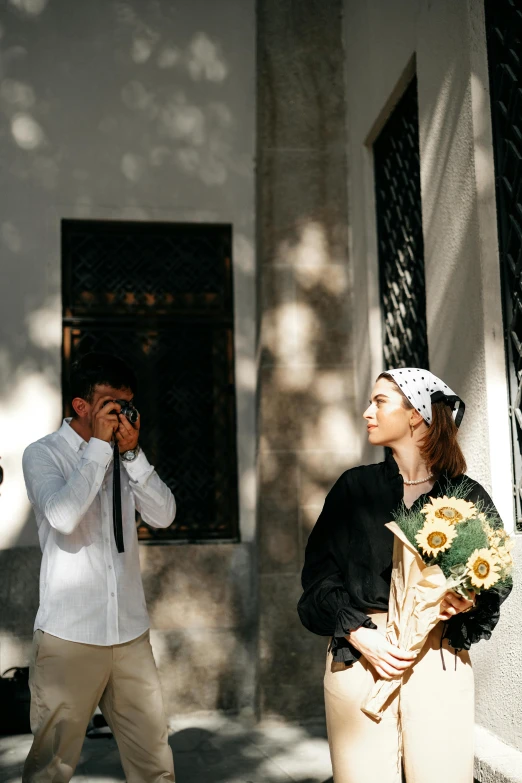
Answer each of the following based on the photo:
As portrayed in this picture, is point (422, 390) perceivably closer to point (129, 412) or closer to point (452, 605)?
point (452, 605)

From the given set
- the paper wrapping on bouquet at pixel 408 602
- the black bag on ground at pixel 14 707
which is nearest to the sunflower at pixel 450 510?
the paper wrapping on bouquet at pixel 408 602

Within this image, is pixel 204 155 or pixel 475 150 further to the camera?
pixel 204 155

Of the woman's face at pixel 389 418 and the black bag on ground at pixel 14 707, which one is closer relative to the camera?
the woman's face at pixel 389 418

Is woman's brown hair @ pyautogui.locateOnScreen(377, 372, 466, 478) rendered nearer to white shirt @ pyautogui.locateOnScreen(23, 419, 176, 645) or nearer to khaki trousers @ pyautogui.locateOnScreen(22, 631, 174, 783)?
white shirt @ pyautogui.locateOnScreen(23, 419, 176, 645)

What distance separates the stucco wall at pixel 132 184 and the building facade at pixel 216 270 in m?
0.02

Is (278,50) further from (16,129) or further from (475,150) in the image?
(475,150)

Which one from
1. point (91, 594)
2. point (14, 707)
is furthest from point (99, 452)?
point (14, 707)

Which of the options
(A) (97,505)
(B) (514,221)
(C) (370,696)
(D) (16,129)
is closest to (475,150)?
(B) (514,221)

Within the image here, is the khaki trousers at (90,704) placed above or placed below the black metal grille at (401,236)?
below

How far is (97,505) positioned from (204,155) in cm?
422

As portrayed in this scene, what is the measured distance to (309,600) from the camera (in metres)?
3.07

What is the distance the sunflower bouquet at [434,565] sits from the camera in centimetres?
265

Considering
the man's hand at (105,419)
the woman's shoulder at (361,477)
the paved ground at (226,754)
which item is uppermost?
the man's hand at (105,419)

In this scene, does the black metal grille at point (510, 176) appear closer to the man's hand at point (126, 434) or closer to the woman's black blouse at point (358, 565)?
the woman's black blouse at point (358, 565)
